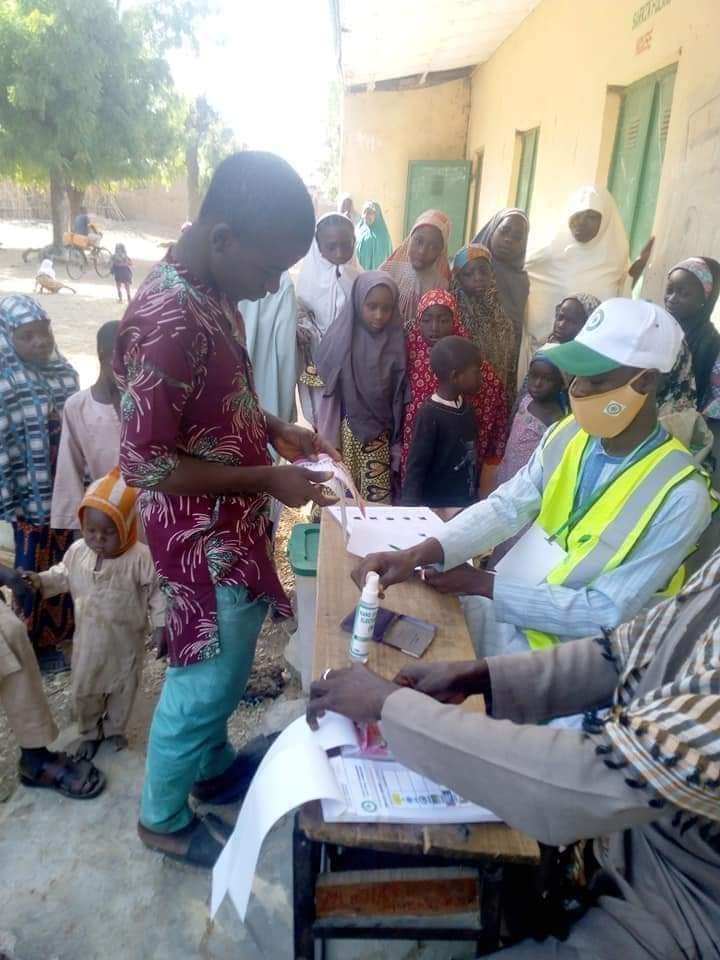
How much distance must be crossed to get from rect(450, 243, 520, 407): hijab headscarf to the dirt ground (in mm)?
1705

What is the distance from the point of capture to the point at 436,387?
12.1 ft

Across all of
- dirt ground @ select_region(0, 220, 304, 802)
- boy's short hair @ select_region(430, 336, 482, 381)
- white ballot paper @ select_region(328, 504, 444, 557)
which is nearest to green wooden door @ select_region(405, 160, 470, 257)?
dirt ground @ select_region(0, 220, 304, 802)

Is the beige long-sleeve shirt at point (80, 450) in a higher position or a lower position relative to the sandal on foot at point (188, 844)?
higher

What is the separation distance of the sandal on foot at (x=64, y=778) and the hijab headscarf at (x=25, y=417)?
42.6 inches

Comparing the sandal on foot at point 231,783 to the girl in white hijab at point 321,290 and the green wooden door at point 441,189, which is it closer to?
the girl in white hijab at point 321,290

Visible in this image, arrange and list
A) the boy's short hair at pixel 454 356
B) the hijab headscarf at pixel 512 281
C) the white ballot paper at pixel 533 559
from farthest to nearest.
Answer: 1. the hijab headscarf at pixel 512 281
2. the boy's short hair at pixel 454 356
3. the white ballot paper at pixel 533 559

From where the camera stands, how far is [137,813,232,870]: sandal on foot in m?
2.07

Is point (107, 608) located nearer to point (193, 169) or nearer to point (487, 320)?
point (487, 320)

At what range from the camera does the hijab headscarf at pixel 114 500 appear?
2.39m

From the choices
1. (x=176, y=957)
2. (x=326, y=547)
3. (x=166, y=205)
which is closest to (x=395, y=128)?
(x=326, y=547)

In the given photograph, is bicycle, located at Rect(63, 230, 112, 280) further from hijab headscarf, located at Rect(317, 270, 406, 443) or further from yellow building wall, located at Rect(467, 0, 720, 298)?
hijab headscarf, located at Rect(317, 270, 406, 443)

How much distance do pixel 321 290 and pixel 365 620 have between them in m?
3.12

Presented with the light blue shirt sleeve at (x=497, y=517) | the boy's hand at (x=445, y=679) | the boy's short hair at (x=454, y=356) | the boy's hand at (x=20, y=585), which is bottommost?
the boy's hand at (x=20, y=585)

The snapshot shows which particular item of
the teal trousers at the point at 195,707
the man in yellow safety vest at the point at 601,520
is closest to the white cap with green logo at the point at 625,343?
the man in yellow safety vest at the point at 601,520
